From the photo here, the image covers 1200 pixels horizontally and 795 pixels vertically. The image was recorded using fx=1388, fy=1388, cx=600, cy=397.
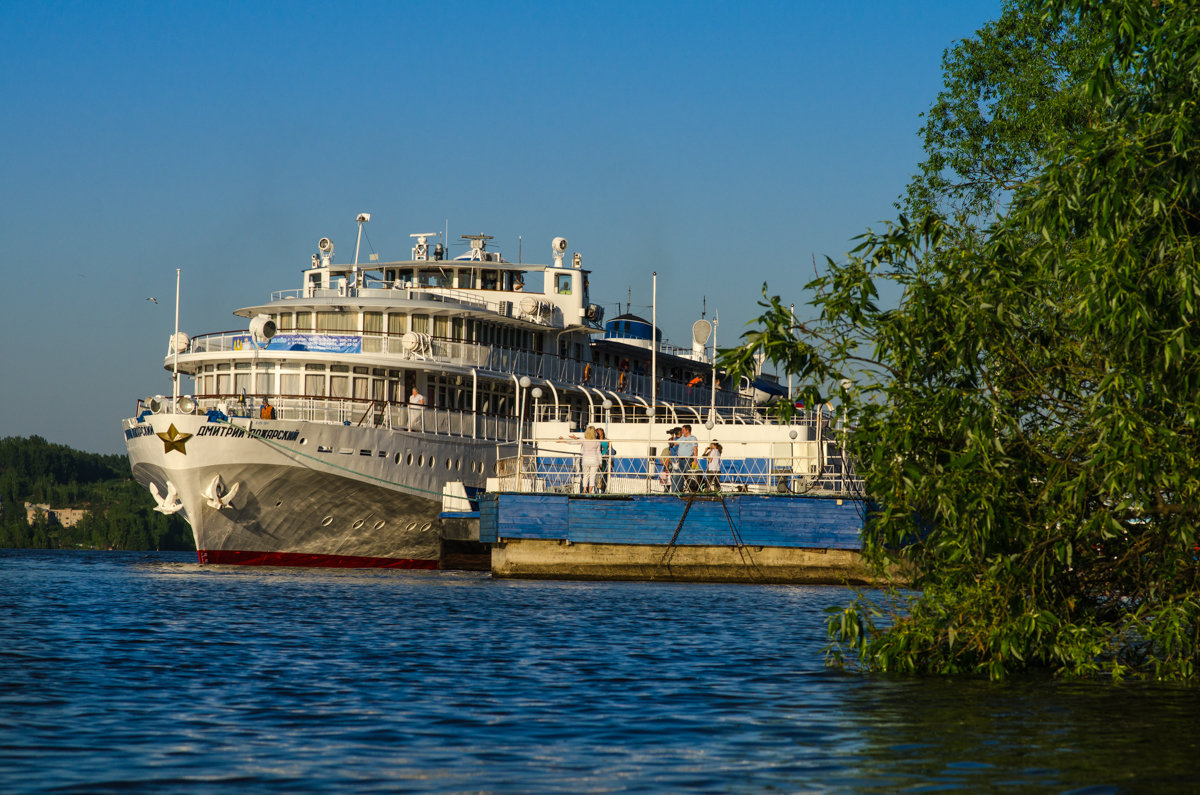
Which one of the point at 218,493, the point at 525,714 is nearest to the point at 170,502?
the point at 218,493

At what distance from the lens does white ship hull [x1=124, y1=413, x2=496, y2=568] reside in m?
36.2

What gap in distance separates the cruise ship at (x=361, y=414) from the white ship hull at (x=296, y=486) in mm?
45

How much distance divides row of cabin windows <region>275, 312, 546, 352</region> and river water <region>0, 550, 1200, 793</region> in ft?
70.2

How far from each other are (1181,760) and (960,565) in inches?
149

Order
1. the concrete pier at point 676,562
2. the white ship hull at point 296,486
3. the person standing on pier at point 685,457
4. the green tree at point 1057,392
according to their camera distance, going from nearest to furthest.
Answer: the green tree at point 1057,392 < the concrete pier at point 676,562 < the person standing on pier at point 685,457 < the white ship hull at point 296,486

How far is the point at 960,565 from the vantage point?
44.1 ft

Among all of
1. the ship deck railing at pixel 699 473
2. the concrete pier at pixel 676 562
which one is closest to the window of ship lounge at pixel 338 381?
the ship deck railing at pixel 699 473

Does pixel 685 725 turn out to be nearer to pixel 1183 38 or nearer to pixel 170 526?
pixel 1183 38

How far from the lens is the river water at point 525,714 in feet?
30.1

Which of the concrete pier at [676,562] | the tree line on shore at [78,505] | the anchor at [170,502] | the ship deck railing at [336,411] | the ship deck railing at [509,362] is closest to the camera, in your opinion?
the concrete pier at [676,562]

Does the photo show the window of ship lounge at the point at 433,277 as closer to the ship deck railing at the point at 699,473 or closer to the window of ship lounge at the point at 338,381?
the window of ship lounge at the point at 338,381

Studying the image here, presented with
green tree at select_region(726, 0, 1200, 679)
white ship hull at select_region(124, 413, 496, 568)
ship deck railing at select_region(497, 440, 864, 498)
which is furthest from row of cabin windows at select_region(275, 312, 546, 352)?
green tree at select_region(726, 0, 1200, 679)

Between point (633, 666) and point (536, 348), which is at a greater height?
point (536, 348)

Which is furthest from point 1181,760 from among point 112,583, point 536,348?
point 536,348
